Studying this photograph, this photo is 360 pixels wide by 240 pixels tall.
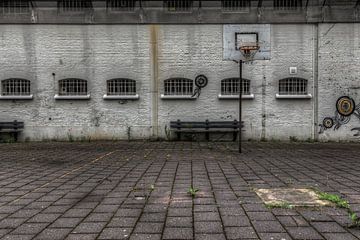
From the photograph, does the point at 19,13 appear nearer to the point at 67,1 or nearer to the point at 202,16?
the point at 67,1

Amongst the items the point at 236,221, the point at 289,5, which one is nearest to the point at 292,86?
the point at 289,5

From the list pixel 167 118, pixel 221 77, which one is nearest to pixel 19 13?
pixel 167 118

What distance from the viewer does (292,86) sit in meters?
18.7

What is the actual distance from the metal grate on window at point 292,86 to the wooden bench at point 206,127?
8.78ft

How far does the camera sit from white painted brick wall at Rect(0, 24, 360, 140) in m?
18.5

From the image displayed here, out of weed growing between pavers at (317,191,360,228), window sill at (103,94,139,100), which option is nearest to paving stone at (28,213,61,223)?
weed growing between pavers at (317,191,360,228)

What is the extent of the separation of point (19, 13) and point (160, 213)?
16.2m

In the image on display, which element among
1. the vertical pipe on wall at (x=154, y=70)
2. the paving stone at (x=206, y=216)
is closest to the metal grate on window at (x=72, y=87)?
the vertical pipe on wall at (x=154, y=70)

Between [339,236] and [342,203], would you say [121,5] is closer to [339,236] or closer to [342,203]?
[342,203]

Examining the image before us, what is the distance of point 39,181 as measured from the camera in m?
7.70

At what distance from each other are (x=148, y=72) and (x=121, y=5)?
3348 mm

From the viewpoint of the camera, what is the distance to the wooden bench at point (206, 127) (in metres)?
18.3

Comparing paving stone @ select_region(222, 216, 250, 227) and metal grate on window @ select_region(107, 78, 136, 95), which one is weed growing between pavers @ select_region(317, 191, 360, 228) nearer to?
paving stone @ select_region(222, 216, 250, 227)

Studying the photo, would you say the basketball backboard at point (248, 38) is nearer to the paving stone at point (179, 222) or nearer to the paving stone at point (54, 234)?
the paving stone at point (179, 222)
